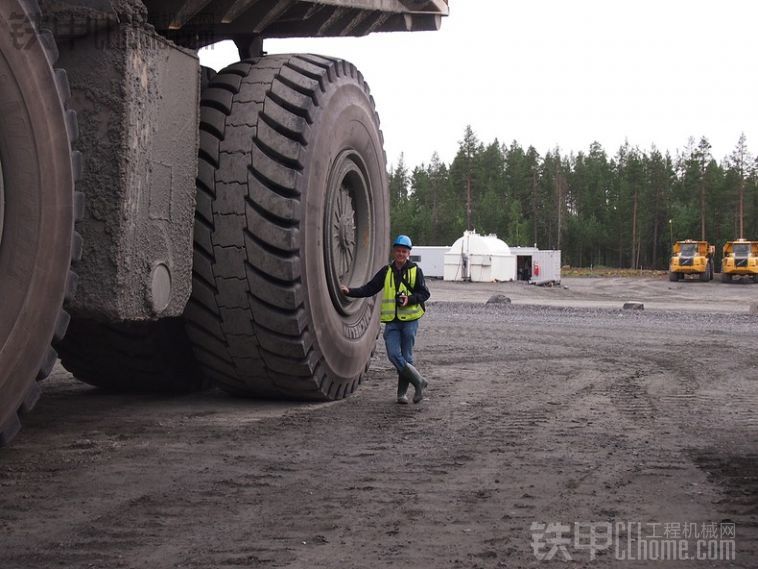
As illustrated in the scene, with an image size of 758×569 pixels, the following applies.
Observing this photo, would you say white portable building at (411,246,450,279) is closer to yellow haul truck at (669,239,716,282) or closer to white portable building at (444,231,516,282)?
white portable building at (444,231,516,282)

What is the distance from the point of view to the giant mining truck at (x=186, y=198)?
3994 millimetres

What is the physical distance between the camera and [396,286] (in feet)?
26.3

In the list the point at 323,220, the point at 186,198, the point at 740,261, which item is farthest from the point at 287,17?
the point at 740,261

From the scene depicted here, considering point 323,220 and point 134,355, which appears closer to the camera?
point 323,220

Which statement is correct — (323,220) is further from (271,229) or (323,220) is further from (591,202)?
(591,202)

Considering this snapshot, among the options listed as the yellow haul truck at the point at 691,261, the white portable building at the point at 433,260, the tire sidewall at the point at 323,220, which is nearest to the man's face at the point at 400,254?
the tire sidewall at the point at 323,220

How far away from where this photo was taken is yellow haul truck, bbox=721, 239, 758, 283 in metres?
48.4

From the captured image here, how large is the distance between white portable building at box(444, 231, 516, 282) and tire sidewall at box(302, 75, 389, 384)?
40380mm

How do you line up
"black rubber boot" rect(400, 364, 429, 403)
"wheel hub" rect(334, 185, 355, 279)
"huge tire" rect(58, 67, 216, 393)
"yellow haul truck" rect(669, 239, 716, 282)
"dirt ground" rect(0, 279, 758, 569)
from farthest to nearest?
"yellow haul truck" rect(669, 239, 716, 282) → "black rubber boot" rect(400, 364, 429, 403) → "wheel hub" rect(334, 185, 355, 279) → "huge tire" rect(58, 67, 216, 393) → "dirt ground" rect(0, 279, 758, 569)

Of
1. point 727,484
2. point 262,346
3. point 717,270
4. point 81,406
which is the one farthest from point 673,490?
point 717,270

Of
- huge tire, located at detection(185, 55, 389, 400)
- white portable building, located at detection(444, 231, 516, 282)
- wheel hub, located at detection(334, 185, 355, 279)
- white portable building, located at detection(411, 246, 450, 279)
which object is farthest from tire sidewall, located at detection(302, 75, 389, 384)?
white portable building, located at detection(411, 246, 450, 279)

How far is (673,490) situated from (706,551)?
0.99 metres

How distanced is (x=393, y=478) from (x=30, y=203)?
2092 mm

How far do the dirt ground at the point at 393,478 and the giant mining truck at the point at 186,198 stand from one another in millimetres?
451
